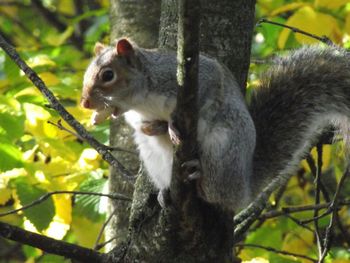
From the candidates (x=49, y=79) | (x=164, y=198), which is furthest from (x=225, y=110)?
(x=49, y=79)

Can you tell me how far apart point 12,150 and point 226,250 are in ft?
2.53

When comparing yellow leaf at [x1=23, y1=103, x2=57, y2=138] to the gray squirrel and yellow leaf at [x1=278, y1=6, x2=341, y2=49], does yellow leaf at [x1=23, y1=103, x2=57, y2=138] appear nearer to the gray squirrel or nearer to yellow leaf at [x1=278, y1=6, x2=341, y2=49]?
the gray squirrel

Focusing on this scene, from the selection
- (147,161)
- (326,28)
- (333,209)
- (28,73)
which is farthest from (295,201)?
(28,73)

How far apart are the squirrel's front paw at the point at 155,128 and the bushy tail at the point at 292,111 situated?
0.39 metres

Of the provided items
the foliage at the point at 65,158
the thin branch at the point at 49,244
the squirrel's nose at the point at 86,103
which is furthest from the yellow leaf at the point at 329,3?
the thin branch at the point at 49,244

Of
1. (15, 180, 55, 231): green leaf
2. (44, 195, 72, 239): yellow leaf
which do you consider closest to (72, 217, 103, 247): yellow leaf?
(44, 195, 72, 239): yellow leaf

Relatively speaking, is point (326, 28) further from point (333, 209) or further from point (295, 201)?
point (295, 201)

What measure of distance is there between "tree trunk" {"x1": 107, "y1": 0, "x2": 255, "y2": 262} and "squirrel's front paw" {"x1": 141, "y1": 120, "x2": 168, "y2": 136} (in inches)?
6.5

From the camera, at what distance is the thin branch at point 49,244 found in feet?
→ 6.05

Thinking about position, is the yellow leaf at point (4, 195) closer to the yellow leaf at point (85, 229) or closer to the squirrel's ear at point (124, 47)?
the yellow leaf at point (85, 229)

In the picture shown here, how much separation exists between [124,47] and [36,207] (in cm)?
65

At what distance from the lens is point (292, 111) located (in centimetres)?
243

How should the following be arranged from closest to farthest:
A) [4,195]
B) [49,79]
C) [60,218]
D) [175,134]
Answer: [175,134] → [4,195] → [60,218] → [49,79]

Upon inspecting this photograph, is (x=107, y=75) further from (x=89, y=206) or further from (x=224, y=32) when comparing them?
(x=89, y=206)
